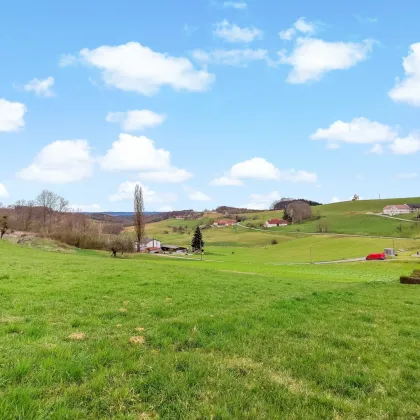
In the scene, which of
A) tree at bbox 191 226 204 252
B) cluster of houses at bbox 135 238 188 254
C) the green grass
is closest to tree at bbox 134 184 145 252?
tree at bbox 191 226 204 252

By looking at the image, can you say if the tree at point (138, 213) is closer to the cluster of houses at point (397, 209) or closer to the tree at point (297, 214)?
the tree at point (297, 214)

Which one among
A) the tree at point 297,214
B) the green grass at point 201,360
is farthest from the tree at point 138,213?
the tree at point 297,214

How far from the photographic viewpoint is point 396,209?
7594 inches

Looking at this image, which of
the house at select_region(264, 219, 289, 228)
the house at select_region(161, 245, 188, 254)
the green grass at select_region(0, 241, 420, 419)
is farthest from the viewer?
the house at select_region(264, 219, 289, 228)

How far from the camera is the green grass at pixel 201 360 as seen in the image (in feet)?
15.8

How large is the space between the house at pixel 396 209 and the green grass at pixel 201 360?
203982mm

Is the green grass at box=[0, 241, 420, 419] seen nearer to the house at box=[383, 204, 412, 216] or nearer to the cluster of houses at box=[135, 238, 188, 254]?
the cluster of houses at box=[135, 238, 188, 254]

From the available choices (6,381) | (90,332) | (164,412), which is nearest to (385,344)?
(164,412)

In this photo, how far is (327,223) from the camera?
163875mm

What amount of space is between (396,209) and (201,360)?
8450 inches

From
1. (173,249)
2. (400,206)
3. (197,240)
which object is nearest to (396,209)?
(400,206)

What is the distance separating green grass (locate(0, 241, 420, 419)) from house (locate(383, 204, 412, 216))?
204 meters

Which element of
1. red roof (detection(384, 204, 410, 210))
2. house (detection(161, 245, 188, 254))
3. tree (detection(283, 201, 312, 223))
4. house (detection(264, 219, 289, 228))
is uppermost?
red roof (detection(384, 204, 410, 210))

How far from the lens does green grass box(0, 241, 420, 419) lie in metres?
4.82
